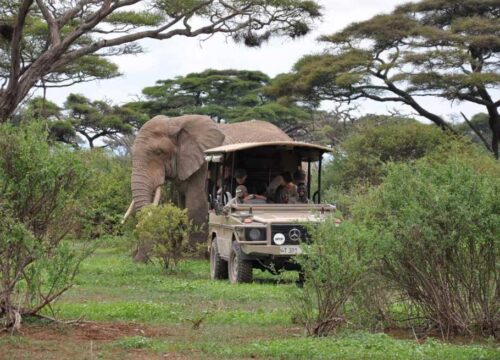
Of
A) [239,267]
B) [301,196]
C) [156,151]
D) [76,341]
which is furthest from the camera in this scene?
[156,151]

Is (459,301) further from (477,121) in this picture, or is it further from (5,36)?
(477,121)

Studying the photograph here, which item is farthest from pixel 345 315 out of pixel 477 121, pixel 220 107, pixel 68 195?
pixel 477 121

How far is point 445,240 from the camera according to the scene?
9711mm

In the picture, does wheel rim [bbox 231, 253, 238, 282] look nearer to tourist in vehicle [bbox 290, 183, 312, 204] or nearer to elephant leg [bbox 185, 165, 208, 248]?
tourist in vehicle [bbox 290, 183, 312, 204]

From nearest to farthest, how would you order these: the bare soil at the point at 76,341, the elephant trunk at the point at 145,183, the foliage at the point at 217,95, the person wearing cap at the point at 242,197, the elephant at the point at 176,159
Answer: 1. the bare soil at the point at 76,341
2. the person wearing cap at the point at 242,197
3. the elephant trunk at the point at 145,183
4. the elephant at the point at 176,159
5. the foliage at the point at 217,95

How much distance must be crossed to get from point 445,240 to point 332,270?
1.08 meters

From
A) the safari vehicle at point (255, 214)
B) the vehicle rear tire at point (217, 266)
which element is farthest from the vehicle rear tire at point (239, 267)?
the vehicle rear tire at point (217, 266)

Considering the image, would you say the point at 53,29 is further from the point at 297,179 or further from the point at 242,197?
the point at 242,197

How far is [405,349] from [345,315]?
4.33ft

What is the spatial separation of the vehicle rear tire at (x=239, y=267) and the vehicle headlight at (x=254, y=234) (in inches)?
17.1

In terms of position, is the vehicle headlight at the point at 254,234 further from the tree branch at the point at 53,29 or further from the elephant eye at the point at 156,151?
the tree branch at the point at 53,29

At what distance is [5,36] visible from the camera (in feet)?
82.7

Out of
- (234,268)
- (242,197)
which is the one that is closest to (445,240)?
(234,268)

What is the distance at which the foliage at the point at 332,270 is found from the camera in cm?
959
